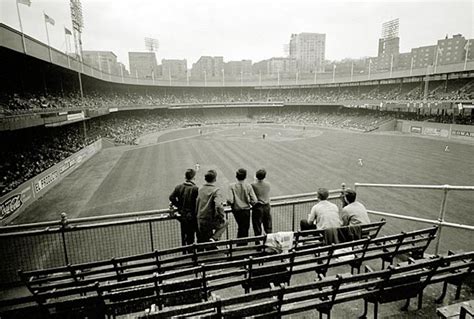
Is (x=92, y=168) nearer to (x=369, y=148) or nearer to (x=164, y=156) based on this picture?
(x=164, y=156)

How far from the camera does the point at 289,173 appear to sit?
68.5ft

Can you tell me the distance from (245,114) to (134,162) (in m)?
55.3

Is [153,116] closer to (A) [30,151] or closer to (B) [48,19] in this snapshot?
(B) [48,19]

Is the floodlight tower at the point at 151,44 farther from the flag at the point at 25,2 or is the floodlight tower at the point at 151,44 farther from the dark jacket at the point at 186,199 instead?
the dark jacket at the point at 186,199

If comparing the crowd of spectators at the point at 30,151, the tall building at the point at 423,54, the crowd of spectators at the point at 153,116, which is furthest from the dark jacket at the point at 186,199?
the tall building at the point at 423,54

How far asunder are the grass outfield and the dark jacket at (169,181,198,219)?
910cm

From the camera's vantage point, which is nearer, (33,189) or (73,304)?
(73,304)

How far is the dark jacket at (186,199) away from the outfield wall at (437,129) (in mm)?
41645

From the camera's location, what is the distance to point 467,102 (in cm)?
3797

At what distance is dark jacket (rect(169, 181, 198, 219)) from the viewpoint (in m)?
5.81

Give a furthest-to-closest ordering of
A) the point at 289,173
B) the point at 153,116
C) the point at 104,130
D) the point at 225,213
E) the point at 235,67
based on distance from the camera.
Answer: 1. the point at 235,67
2. the point at 153,116
3. the point at 104,130
4. the point at 289,173
5. the point at 225,213

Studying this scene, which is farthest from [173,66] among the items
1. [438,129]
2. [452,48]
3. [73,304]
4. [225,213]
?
[73,304]

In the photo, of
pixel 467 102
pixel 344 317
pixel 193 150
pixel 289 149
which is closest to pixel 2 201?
pixel 344 317

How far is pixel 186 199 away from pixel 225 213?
3.57 ft
